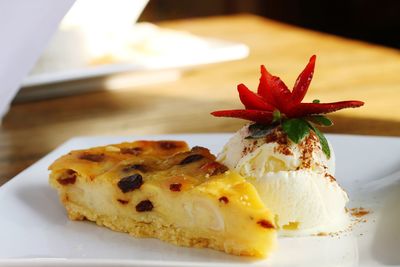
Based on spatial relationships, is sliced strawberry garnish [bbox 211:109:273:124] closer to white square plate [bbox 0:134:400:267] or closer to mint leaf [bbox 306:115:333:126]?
mint leaf [bbox 306:115:333:126]

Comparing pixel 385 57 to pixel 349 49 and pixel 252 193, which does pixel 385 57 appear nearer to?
pixel 349 49

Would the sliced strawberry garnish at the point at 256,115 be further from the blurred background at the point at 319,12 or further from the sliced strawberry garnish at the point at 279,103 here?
the blurred background at the point at 319,12

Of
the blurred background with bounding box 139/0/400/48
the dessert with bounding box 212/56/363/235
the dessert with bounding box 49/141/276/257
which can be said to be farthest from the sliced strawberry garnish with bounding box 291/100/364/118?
the blurred background with bounding box 139/0/400/48

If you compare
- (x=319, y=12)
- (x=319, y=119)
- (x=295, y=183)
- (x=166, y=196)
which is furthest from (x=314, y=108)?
(x=319, y=12)

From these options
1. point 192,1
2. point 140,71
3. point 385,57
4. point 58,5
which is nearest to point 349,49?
point 385,57

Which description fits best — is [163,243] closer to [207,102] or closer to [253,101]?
[253,101]

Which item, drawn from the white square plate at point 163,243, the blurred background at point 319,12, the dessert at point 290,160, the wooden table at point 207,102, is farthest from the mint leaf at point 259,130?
the blurred background at point 319,12
